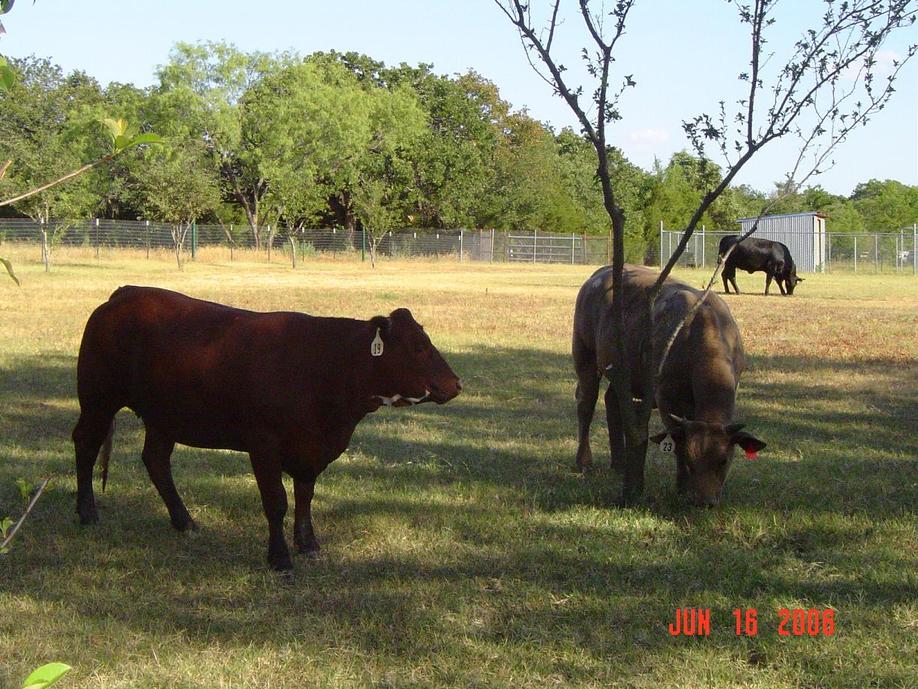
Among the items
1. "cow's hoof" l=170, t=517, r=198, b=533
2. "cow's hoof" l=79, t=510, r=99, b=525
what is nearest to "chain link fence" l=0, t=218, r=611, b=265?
"cow's hoof" l=79, t=510, r=99, b=525

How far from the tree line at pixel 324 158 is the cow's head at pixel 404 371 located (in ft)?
131

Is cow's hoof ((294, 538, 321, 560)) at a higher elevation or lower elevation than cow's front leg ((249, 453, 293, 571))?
lower

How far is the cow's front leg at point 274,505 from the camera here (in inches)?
222

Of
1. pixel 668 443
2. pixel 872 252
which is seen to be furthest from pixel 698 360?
pixel 872 252

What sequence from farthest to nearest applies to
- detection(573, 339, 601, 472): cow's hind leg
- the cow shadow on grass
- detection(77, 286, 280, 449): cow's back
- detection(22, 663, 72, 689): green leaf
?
detection(573, 339, 601, 472): cow's hind leg
detection(77, 286, 280, 449): cow's back
the cow shadow on grass
detection(22, 663, 72, 689): green leaf

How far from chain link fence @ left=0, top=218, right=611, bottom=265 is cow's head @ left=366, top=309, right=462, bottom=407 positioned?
Answer: 35.9 metres

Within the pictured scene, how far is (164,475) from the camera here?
21.1 feet

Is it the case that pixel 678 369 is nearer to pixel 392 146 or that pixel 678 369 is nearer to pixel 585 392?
pixel 585 392

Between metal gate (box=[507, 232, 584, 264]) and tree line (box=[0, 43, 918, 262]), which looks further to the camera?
metal gate (box=[507, 232, 584, 264])

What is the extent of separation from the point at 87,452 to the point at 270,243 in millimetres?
52399

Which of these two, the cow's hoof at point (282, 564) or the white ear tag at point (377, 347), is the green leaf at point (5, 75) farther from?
the cow's hoof at point (282, 564)

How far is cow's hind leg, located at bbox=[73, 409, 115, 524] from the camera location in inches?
254

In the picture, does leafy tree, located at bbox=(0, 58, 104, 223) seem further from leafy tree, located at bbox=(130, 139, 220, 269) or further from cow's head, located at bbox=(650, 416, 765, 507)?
cow's head, located at bbox=(650, 416, 765, 507)

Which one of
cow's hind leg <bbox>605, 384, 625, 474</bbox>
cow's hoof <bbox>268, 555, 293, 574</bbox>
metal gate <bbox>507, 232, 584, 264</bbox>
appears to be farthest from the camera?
metal gate <bbox>507, 232, 584, 264</bbox>
